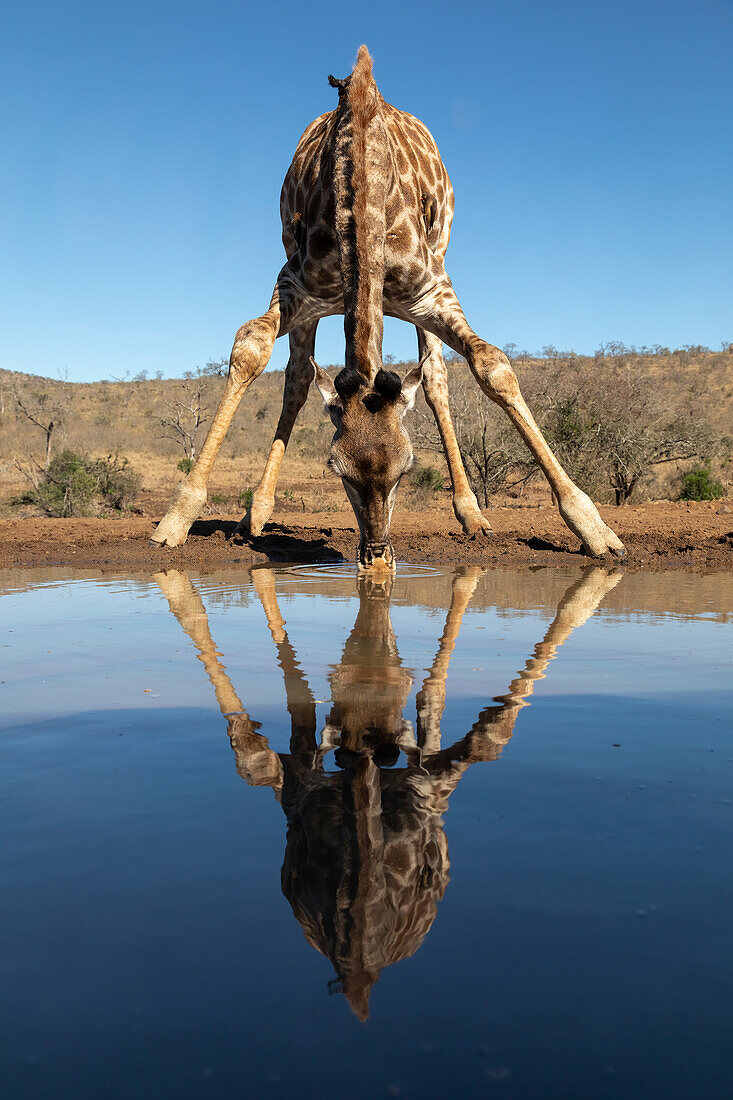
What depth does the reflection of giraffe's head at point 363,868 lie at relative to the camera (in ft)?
5.32

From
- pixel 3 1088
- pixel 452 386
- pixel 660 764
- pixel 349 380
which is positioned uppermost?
pixel 452 386

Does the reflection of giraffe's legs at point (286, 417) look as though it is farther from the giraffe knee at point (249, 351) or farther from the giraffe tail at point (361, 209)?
the giraffe tail at point (361, 209)

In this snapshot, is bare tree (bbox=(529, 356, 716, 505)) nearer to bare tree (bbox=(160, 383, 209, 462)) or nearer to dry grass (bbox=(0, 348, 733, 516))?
dry grass (bbox=(0, 348, 733, 516))

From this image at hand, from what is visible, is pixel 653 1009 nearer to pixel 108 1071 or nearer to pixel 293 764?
pixel 108 1071

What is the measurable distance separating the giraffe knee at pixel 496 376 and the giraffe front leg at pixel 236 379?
2121 mm

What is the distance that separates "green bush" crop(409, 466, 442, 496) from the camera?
60.2 feet

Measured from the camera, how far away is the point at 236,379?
28.5 ft

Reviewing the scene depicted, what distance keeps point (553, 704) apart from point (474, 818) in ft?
3.75

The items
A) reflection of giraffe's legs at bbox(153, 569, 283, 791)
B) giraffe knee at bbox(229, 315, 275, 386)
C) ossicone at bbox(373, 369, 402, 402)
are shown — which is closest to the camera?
reflection of giraffe's legs at bbox(153, 569, 283, 791)

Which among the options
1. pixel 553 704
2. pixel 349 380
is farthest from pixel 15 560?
pixel 553 704

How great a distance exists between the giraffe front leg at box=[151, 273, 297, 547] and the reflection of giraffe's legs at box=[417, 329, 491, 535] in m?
1.85

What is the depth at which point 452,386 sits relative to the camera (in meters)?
21.6

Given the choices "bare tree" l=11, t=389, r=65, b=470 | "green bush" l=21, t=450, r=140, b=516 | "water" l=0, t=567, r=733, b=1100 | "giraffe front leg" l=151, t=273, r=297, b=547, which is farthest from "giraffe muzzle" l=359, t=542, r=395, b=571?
"bare tree" l=11, t=389, r=65, b=470

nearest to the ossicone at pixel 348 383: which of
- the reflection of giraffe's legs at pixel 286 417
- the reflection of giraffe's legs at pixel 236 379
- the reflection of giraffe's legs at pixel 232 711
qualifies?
the reflection of giraffe's legs at pixel 232 711
